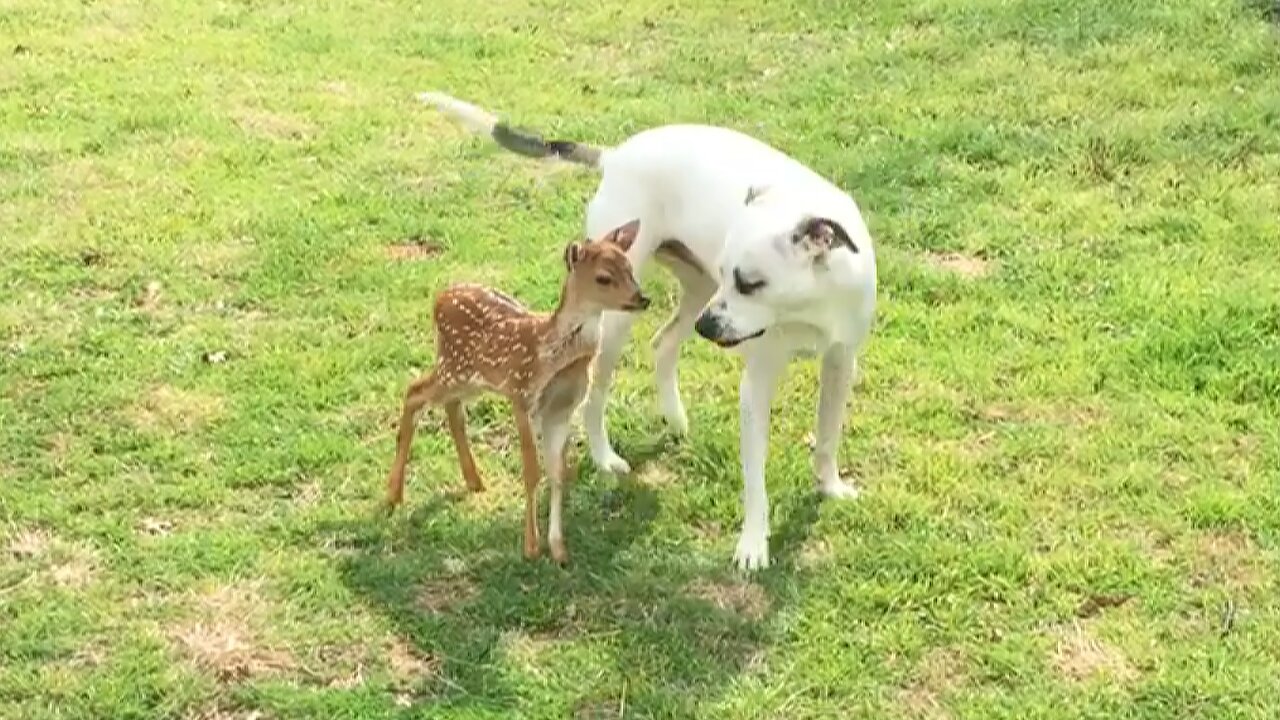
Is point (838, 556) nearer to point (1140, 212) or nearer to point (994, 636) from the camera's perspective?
point (994, 636)

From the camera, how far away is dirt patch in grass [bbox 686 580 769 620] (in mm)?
4730

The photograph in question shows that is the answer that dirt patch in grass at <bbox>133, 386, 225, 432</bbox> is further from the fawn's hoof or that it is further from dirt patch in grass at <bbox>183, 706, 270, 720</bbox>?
dirt patch in grass at <bbox>183, 706, 270, 720</bbox>

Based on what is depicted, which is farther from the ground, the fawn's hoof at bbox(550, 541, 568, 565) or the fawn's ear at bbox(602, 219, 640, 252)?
the fawn's ear at bbox(602, 219, 640, 252)

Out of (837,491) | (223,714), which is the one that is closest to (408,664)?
(223,714)

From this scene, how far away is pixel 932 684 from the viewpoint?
441cm

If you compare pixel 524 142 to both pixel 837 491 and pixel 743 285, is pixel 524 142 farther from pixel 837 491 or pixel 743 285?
pixel 837 491

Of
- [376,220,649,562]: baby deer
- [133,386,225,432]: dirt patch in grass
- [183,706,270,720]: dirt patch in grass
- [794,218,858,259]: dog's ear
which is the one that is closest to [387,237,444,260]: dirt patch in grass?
[133,386,225,432]: dirt patch in grass

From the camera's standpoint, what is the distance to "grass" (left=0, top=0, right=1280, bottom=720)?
4.50 m

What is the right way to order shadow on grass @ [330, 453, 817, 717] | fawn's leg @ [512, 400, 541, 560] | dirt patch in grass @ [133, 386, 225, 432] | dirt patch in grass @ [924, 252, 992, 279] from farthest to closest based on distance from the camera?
dirt patch in grass @ [924, 252, 992, 279]
dirt patch in grass @ [133, 386, 225, 432]
fawn's leg @ [512, 400, 541, 560]
shadow on grass @ [330, 453, 817, 717]

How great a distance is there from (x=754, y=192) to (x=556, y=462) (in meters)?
0.92

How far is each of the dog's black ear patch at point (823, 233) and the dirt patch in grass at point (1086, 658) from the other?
1161mm

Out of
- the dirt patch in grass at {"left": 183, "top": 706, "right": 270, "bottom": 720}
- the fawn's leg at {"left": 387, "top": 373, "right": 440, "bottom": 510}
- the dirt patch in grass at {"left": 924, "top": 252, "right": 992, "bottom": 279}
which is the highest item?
the fawn's leg at {"left": 387, "top": 373, "right": 440, "bottom": 510}

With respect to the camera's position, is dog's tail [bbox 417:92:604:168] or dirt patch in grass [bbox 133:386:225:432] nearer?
dog's tail [bbox 417:92:604:168]

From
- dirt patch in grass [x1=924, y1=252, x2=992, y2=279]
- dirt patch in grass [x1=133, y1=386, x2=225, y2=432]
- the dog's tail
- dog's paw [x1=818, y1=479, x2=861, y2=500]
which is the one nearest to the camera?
dog's paw [x1=818, y1=479, x2=861, y2=500]
